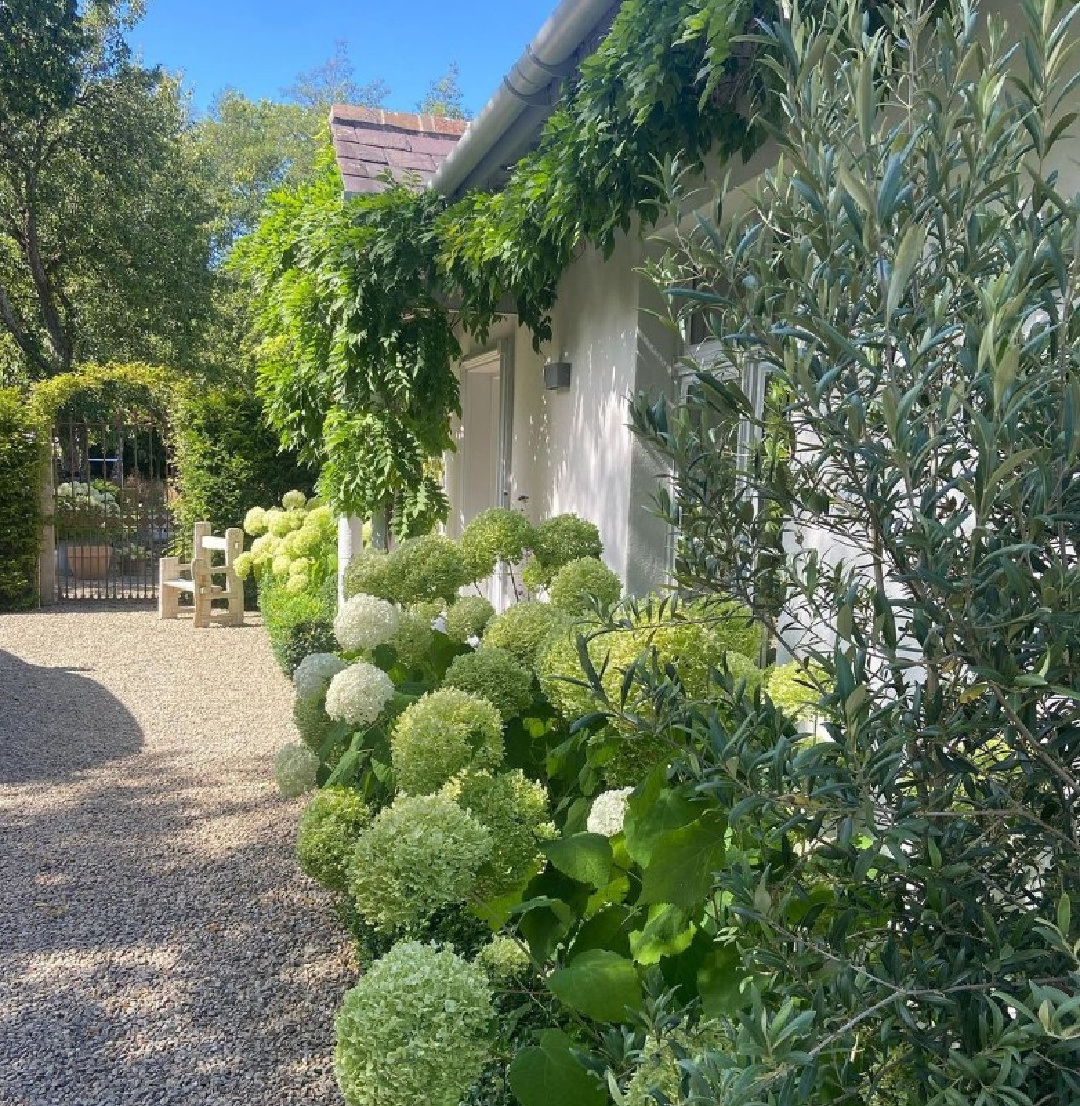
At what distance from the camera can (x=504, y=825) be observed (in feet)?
6.64

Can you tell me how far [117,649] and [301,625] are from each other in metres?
3.19

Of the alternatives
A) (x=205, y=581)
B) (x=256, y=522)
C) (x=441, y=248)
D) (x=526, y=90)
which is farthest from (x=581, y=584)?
(x=205, y=581)

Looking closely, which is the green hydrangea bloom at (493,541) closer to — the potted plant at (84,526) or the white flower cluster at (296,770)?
the white flower cluster at (296,770)

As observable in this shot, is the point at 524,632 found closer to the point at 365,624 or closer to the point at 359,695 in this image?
the point at 359,695

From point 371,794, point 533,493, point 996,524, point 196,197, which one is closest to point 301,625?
point 533,493

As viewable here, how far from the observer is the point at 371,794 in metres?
3.29

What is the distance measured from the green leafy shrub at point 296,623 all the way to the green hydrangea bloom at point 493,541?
371 cm

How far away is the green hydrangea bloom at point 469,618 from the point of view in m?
3.33

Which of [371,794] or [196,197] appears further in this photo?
[196,197]

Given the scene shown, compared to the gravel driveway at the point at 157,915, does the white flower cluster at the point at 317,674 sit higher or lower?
higher

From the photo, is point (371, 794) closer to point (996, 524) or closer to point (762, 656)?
point (762, 656)

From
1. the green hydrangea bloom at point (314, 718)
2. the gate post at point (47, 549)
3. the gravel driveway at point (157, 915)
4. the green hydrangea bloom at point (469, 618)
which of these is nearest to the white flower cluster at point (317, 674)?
the green hydrangea bloom at point (314, 718)

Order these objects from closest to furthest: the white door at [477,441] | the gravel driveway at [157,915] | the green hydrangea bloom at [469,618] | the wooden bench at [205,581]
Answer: the gravel driveway at [157,915] → the green hydrangea bloom at [469,618] → the white door at [477,441] → the wooden bench at [205,581]

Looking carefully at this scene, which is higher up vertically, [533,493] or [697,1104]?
[533,493]
